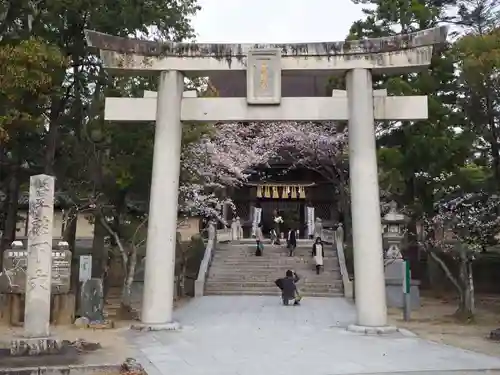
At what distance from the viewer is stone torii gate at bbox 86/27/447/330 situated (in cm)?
1206

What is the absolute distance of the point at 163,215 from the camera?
1209 centimetres

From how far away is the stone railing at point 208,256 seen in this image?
19797 millimetres

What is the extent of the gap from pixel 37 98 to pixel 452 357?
10.8 m

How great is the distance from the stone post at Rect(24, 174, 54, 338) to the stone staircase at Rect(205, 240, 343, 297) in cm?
1054

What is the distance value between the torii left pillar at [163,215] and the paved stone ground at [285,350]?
678 mm

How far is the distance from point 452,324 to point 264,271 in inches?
362

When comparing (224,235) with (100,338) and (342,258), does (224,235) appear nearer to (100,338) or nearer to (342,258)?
(342,258)

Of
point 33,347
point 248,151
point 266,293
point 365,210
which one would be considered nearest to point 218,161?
point 248,151

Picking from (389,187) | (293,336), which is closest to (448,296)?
(389,187)

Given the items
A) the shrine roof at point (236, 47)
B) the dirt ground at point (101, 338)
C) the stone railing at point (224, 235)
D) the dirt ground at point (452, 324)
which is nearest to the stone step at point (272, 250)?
the stone railing at point (224, 235)

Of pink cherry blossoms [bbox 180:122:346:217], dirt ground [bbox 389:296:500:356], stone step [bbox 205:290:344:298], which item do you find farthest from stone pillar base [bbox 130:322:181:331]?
pink cherry blossoms [bbox 180:122:346:217]

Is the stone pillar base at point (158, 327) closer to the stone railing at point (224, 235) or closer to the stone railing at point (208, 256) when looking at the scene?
the stone railing at point (208, 256)

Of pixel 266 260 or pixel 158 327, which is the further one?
pixel 266 260

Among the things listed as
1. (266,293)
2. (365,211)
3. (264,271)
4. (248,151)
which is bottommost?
(266,293)
